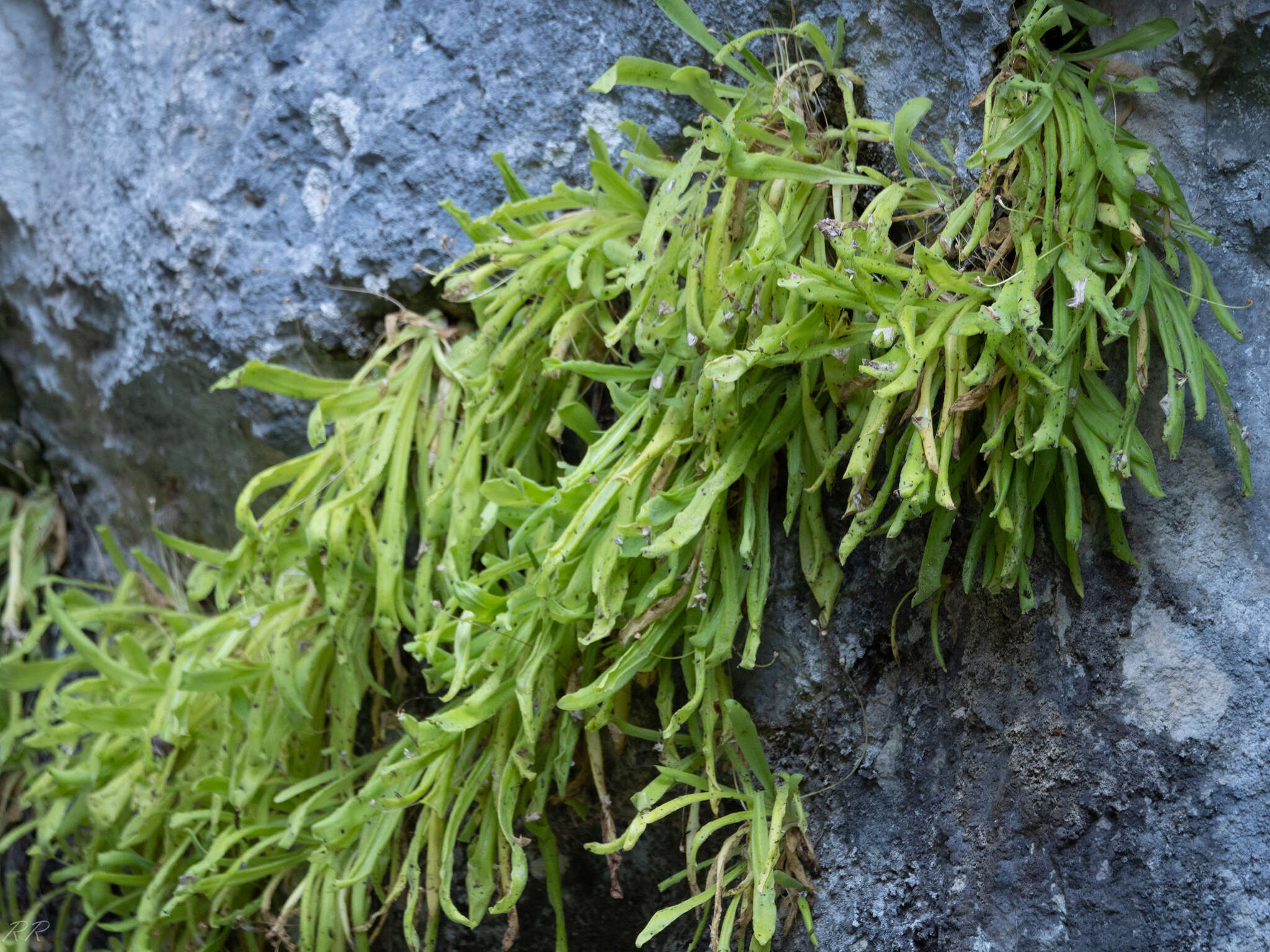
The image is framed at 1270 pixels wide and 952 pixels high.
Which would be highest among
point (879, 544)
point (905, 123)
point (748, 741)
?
point (905, 123)

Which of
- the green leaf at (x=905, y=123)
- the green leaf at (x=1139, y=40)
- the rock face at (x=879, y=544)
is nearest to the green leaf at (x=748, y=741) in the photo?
the rock face at (x=879, y=544)

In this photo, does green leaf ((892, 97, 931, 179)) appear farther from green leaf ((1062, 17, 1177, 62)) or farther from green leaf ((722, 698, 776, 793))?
green leaf ((722, 698, 776, 793))

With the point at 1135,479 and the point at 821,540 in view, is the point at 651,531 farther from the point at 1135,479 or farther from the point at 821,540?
the point at 1135,479

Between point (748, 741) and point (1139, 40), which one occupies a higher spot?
point (1139, 40)

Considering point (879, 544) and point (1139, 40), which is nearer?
point (1139, 40)

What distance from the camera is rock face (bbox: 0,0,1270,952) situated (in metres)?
0.81

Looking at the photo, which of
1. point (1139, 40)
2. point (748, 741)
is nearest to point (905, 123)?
point (1139, 40)

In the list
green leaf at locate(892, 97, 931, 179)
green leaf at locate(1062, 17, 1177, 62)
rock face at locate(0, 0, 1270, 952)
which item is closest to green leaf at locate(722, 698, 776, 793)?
rock face at locate(0, 0, 1270, 952)

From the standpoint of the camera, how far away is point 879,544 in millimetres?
942

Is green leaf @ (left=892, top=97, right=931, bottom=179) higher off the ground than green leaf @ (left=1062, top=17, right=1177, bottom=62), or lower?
lower

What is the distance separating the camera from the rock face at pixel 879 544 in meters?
Result: 0.81

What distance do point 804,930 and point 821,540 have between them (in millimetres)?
374

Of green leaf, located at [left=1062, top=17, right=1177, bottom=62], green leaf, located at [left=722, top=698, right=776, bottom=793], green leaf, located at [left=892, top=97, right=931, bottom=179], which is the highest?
green leaf, located at [left=1062, top=17, right=1177, bottom=62]

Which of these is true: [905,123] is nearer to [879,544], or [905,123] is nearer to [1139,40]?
[1139,40]
